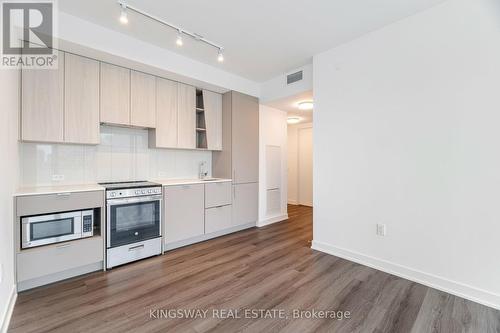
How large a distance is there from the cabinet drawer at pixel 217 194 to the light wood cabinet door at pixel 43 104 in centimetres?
200

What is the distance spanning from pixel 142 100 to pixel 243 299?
2.86 m

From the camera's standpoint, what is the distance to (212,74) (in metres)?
3.76

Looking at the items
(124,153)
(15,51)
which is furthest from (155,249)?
(15,51)

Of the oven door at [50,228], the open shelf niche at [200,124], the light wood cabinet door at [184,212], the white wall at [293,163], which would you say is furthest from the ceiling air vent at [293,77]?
the oven door at [50,228]

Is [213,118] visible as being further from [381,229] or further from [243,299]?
[381,229]

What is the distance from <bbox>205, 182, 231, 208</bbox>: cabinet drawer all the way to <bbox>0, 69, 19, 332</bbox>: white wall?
219 cm

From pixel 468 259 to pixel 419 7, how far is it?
2.58 meters

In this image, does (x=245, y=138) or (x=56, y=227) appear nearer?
(x=56, y=227)

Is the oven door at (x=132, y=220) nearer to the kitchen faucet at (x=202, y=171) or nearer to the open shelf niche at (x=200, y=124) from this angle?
the kitchen faucet at (x=202, y=171)

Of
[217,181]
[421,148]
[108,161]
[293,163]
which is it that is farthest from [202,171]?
[293,163]

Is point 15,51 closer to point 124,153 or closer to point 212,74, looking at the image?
point 124,153

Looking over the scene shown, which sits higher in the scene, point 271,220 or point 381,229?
point 381,229

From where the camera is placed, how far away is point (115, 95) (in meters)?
2.94

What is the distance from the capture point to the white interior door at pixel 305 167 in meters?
6.68
